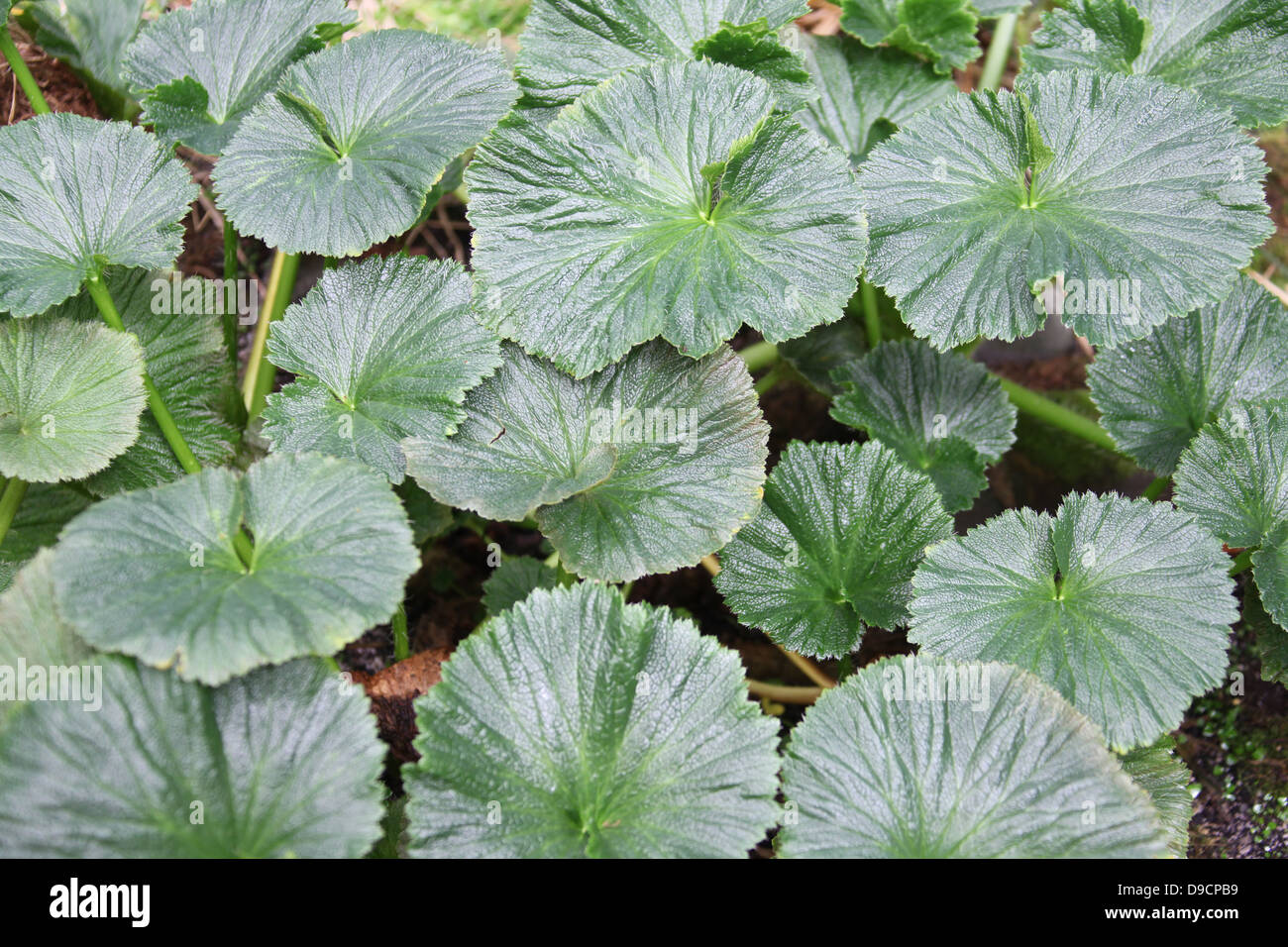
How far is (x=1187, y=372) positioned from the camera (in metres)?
2.07

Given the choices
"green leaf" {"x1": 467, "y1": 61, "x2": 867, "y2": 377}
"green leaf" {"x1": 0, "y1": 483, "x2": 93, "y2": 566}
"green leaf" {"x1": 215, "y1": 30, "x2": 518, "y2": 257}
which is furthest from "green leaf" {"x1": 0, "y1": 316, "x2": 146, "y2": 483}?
"green leaf" {"x1": 467, "y1": 61, "x2": 867, "y2": 377}

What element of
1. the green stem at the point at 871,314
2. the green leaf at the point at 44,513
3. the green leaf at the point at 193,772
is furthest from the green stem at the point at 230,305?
the green stem at the point at 871,314

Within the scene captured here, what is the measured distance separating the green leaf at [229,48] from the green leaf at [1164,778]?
217cm

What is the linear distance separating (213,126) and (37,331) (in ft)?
1.80

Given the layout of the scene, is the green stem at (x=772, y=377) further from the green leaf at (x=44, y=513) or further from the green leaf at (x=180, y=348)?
the green leaf at (x=44, y=513)

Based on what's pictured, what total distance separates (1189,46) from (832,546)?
55.3 inches

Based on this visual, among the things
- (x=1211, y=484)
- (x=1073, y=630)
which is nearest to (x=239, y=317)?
(x=1073, y=630)

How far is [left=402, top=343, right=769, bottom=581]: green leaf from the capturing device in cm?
165

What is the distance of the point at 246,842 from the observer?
1.31 m

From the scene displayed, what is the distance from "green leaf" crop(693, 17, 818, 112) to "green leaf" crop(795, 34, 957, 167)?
25 centimetres

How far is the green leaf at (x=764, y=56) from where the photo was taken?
1.93 meters

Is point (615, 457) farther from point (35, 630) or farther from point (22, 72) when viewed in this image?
point (22, 72)

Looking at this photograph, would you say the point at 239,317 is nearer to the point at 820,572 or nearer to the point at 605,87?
the point at 605,87
